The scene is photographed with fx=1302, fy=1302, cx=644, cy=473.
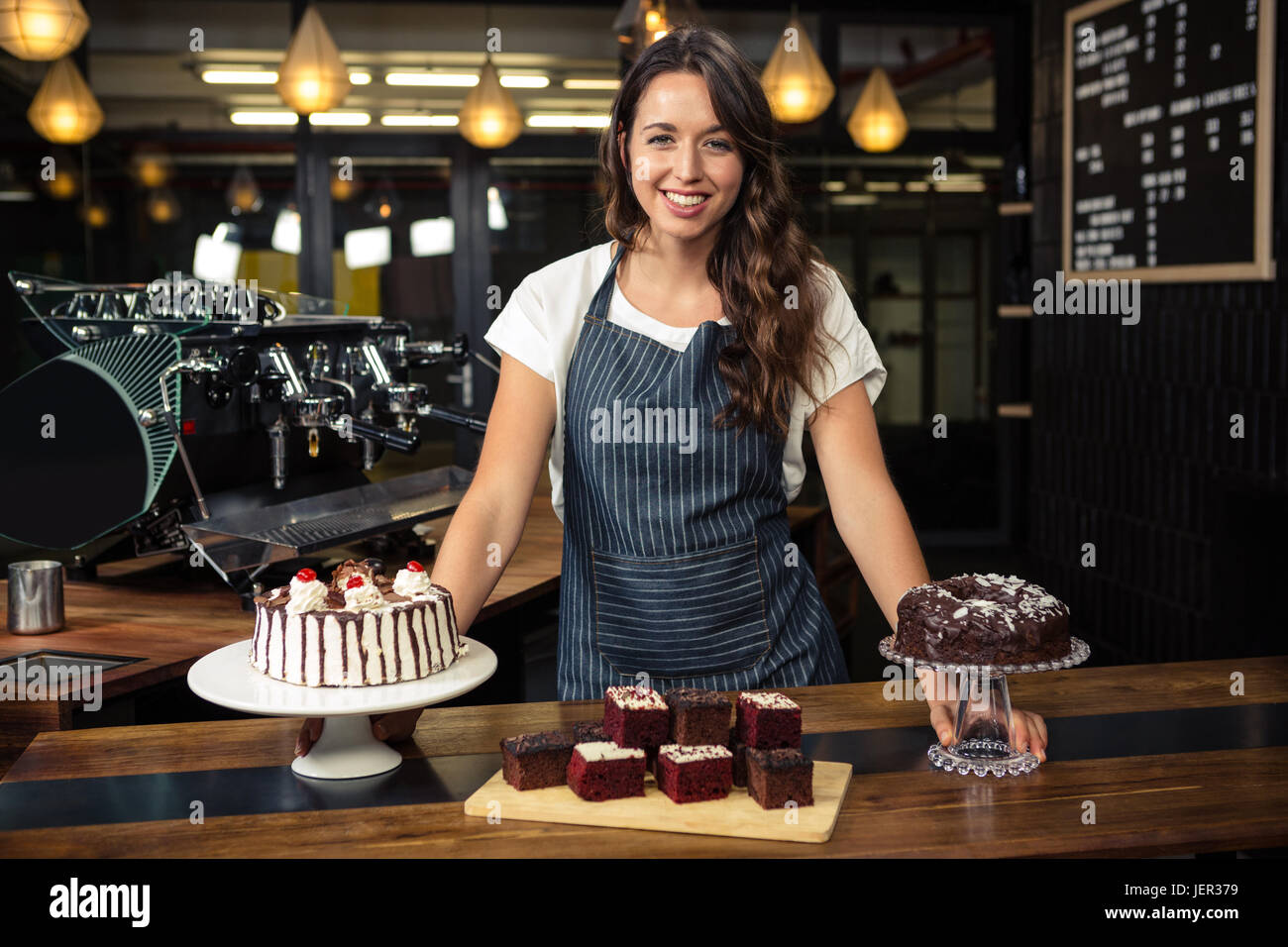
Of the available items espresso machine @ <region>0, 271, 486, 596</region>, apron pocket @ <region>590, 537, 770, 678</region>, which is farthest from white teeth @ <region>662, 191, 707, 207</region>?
espresso machine @ <region>0, 271, 486, 596</region>

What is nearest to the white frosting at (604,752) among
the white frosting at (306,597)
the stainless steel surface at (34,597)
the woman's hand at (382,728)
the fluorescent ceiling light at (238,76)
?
the woman's hand at (382,728)

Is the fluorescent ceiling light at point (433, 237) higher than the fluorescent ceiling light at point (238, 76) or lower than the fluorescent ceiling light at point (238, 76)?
lower

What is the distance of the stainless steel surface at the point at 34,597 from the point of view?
2.15m

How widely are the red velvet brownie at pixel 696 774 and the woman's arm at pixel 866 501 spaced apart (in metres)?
0.46

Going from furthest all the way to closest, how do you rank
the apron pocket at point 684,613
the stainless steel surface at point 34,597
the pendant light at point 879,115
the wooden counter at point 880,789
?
the pendant light at point 879,115, the stainless steel surface at point 34,597, the apron pocket at point 684,613, the wooden counter at point 880,789

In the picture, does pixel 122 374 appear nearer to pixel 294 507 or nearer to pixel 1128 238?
pixel 294 507

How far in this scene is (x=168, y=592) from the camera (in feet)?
8.20

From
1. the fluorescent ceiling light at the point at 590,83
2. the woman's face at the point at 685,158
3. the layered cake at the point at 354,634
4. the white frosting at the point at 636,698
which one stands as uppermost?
the fluorescent ceiling light at the point at 590,83

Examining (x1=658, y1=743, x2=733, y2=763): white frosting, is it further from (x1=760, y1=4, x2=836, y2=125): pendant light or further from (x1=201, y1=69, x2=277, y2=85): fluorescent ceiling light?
(x1=201, y1=69, x2=277, y2=85): fluorescent ceiling light

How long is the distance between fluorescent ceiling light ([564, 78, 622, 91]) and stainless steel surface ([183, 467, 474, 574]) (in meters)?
3.67

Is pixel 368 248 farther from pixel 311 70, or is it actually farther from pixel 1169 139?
pixel 1169 139

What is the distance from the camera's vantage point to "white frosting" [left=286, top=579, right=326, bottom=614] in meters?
1.36

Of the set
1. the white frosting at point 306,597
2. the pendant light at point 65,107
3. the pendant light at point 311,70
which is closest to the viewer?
the white frosting at point 306,597

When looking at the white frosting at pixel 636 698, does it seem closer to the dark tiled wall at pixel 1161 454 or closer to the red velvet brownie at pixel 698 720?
the red velvet brownie at pixel 698 720
